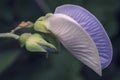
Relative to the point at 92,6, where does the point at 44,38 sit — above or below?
below

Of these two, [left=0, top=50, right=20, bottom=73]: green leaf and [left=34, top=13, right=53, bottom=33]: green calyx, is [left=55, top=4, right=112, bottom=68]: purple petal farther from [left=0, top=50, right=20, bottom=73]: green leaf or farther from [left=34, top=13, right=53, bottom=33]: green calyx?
[left=0, top=50, right=20, bottom=73]: green leaf

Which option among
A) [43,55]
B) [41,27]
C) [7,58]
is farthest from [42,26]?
[43,55]

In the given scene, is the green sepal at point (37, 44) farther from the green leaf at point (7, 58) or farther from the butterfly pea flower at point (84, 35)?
the green leaf at point (7, 58)

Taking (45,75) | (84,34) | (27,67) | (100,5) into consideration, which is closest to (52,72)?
(45,75)

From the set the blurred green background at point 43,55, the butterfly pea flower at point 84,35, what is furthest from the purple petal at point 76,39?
the blurred green background at point 43,55

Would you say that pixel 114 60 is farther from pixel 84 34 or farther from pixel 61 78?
pixel 84 34

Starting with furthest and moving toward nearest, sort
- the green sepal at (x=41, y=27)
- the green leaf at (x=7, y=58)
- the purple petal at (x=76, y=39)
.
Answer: the green leaf at (x=7, y=58), the green sepal at (x=41, y=27), the purple petal at (x=76, y=39)
